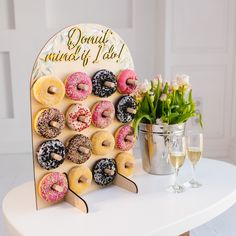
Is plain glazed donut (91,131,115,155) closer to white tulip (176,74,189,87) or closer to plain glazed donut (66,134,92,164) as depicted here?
plain glazed donut (66,134,92,164)

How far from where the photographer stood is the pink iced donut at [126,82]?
144 centimetres

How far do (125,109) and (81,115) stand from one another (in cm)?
20

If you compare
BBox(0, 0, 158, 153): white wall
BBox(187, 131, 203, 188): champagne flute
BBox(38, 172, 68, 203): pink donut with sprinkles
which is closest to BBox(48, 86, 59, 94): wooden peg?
BBox(38, 172, 68, 203): pink donut with sprinkles

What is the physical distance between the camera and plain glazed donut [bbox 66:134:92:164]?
1.32 metres

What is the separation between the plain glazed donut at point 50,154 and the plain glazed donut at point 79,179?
0.07 meters

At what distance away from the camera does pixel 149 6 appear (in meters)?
3.72

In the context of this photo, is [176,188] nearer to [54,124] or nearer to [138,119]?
[138,119]

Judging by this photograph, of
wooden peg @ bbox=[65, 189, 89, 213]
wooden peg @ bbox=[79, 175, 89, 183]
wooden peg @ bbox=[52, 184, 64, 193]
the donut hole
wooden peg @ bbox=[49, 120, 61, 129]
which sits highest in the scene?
the donut hole

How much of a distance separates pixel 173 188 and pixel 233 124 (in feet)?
7.75

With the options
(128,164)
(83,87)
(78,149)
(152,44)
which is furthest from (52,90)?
(152,44)

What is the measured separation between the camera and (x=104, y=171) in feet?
4.69

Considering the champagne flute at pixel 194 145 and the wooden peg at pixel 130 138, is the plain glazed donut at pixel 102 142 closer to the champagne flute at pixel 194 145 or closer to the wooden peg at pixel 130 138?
the wooden peg at pixel 130 138

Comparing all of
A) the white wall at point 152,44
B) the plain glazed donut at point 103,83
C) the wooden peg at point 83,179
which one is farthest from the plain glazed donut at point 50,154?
the white wall at point 152,44

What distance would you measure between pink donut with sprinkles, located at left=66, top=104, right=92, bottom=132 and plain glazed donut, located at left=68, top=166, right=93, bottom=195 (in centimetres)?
13
